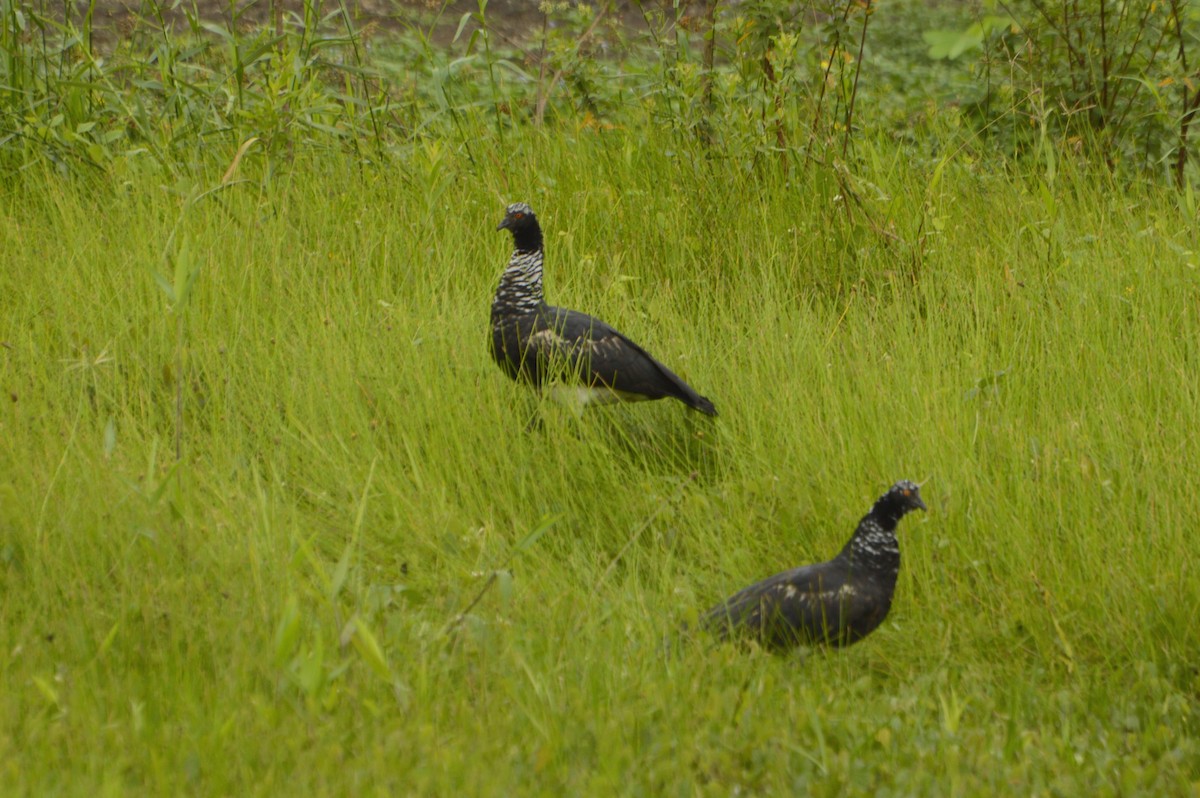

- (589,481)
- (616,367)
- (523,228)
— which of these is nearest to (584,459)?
(589,481)

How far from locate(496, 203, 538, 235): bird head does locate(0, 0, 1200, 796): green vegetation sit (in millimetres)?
499

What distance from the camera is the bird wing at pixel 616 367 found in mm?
4613

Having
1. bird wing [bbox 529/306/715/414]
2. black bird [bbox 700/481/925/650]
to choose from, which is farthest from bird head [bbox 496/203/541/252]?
black bird [bbox 700/481/925/650]

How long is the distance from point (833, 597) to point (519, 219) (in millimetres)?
2020

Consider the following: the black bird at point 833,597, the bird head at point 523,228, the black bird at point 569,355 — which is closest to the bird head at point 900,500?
the black bird at point 833,597

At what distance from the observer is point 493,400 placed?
4.70 metres

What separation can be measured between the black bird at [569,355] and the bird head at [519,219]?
0.16m

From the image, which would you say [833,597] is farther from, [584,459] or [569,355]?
[569,355]

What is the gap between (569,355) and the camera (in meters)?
4.64

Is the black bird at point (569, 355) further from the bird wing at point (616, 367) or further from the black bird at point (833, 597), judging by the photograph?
the black bird at point (833, 597)

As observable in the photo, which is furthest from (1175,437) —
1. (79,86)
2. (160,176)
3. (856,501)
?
(79,86)

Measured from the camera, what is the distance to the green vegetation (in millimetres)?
3080

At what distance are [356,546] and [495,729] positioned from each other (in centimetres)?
112

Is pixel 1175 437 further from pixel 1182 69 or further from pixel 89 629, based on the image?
pixel 89 629
